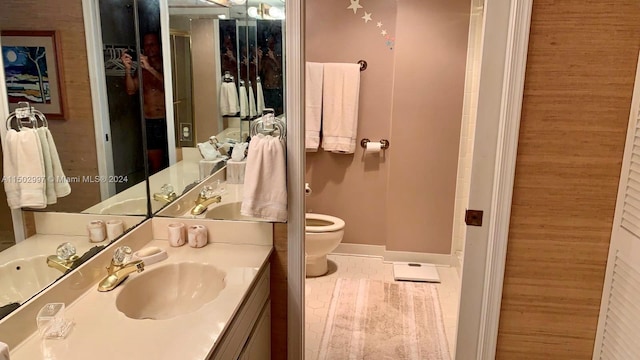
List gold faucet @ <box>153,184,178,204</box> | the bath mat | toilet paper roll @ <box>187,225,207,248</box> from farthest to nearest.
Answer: the bath mat < gold faucet @ <box>153,184,178,204</box> < toilet paper roll @ <box>187,225,207,248</box>

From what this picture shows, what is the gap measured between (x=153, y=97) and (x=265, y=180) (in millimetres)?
601

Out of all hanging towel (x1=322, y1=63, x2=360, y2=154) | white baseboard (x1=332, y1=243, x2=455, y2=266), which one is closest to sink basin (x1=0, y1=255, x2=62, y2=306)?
hanging towel (x1=322, y1=63, x2=360, y2=154)

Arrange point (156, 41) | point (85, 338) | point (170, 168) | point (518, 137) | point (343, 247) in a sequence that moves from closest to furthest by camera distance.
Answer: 1. point (85, 338)
2. point (518, 137)
3. point (156, 41)
4. point (170, 168)
5. point (343, 247)

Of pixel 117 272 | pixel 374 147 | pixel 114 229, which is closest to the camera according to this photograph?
pixel 117 272

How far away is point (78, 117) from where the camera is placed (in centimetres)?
151

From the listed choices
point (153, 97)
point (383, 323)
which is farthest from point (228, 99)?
point (383, 323)

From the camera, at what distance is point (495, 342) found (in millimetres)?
1944

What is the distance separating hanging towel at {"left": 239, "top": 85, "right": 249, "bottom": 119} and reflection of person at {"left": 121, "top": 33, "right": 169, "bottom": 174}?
33cm

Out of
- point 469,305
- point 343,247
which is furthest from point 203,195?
point 343,247

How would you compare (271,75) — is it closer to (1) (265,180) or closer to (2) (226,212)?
(1) (265,180)

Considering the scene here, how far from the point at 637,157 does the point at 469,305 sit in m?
0.83

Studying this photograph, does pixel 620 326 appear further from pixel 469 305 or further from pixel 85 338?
pixel 85 338

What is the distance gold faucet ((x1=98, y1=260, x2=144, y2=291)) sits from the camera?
60.4 inches

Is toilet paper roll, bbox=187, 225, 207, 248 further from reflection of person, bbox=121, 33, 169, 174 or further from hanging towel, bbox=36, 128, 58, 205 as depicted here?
hanging towel, bbox=36, 128, 58, 205
